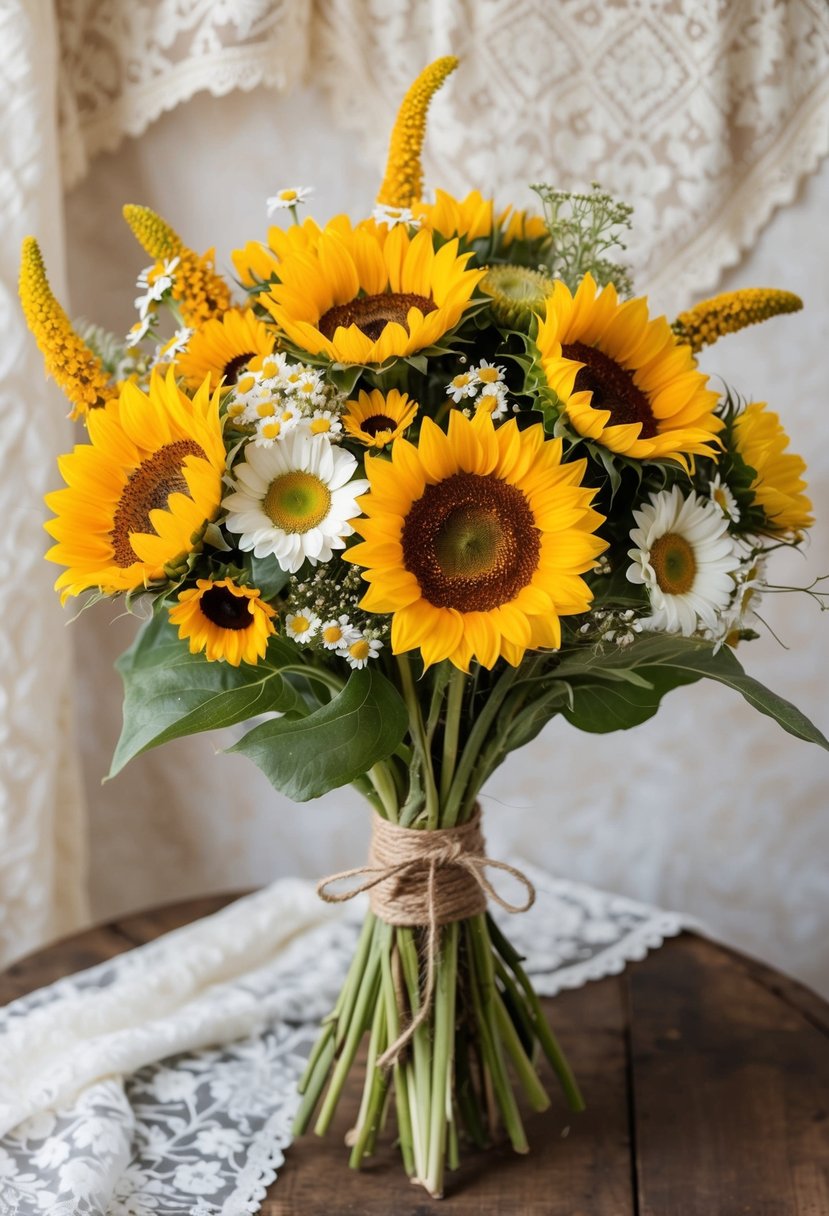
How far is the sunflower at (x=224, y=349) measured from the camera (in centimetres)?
72

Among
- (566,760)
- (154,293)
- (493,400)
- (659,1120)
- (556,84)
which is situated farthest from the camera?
(566,760)

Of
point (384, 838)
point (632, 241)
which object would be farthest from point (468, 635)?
point (632, 241)

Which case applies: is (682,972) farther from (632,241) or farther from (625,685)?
(632,241)

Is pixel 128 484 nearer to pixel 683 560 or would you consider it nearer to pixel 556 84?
pixel 683 560

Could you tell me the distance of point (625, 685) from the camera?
78cm

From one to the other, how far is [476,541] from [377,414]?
0.32 ft

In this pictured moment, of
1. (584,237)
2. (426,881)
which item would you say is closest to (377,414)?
(584,237)

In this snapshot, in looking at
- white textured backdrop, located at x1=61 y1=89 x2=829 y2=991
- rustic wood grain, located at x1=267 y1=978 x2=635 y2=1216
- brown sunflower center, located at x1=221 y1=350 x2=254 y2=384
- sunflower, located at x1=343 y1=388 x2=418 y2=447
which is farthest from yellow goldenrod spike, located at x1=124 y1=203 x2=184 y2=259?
rustic wood grain, located at x1=267 y1=978 x2=635 y2=1216

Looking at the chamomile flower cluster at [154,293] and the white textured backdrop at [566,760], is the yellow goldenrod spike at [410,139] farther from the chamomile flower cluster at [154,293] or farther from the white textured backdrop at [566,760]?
the white textured backdrop at [566,760]

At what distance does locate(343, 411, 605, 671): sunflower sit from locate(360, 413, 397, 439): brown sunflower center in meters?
0.03

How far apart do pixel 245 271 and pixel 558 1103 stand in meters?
0.68

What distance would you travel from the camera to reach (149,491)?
2.16ft

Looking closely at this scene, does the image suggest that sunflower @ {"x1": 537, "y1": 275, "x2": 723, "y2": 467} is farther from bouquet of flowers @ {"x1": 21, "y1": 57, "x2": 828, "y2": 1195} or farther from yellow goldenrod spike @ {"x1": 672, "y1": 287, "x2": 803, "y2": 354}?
yellow goldenrod spike @ {"x1": 672, "y1": 287, "x2": 803, "y2": 354}

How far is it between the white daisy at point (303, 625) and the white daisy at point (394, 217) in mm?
249
